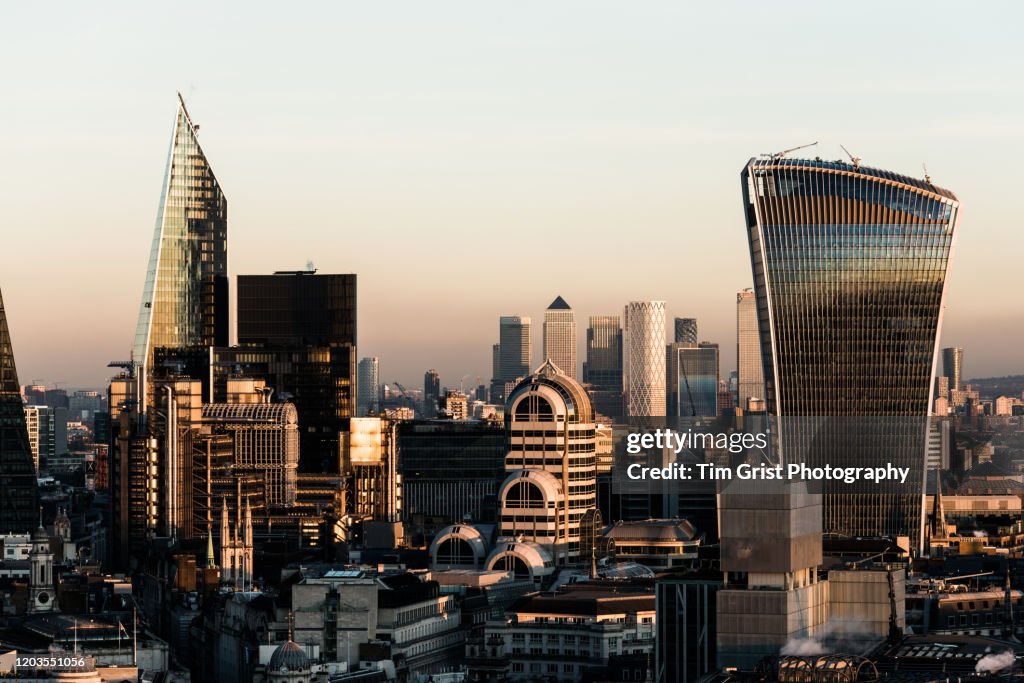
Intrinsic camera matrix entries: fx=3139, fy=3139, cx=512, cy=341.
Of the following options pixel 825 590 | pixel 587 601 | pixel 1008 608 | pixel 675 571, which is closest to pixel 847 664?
pixel 825 590

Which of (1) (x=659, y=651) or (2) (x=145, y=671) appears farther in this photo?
(2) (x=145, y=671)

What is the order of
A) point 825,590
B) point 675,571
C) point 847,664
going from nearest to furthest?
point 847,664 → point 825,590 → point 675,571

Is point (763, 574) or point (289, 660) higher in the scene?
point (763, 574)

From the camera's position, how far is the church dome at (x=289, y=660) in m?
170

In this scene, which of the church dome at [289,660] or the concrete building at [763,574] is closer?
the concrete building at [763,574]

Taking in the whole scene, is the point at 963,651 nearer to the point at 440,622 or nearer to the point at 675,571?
the point at 675,571

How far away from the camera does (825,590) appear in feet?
448

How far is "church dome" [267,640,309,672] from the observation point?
556 feet

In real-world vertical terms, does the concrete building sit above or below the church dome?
above

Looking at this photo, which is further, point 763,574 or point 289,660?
point 289,660

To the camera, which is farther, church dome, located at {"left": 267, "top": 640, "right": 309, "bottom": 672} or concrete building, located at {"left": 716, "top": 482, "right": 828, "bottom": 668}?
church dome, located at {"left": 267, "top": 640, "right": 309, "bottom": 672}

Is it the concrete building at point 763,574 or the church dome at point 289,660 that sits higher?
the concrete building at point 763,574

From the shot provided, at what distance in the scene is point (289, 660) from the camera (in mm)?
170125

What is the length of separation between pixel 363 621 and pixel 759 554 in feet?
196
